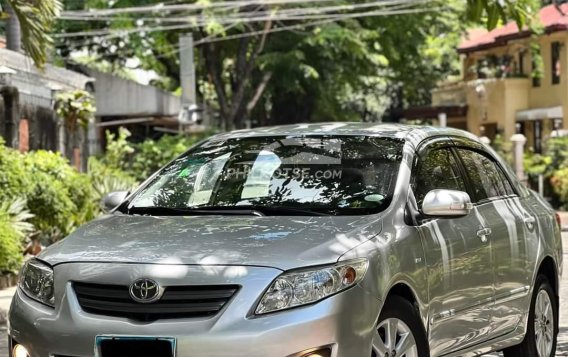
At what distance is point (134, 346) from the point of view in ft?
16.2

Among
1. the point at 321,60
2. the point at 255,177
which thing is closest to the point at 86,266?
the point at 255,177

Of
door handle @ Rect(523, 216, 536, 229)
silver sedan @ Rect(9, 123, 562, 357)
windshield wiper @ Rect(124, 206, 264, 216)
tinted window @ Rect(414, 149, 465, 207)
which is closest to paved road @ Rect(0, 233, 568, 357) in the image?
silver sedan @ Rect(9, 123, 562, 357)

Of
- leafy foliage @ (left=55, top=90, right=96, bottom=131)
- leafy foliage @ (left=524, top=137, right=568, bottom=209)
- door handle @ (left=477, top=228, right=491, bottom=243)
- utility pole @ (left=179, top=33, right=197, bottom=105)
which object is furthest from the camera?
leafy foliage @ (left=524, top=137, right=568, bottom=209)

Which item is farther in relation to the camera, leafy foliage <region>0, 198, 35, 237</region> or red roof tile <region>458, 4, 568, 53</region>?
red roof tile <region>458, 4, 568, 53</region>

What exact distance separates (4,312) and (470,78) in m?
39.1

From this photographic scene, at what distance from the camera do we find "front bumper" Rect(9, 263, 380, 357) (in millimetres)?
4805

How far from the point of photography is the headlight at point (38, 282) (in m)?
5.27

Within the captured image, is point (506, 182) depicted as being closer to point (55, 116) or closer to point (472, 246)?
point (472, 246)

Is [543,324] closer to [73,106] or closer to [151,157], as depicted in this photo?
[73,106]

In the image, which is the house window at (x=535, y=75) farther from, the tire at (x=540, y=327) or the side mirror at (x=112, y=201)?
the side mirror at (x=112, y=201)

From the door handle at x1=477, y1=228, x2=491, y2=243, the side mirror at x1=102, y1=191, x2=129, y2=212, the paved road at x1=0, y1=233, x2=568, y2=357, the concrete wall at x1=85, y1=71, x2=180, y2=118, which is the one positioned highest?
the concrete wall at x1=85, y1=71, x2=180, y2=118

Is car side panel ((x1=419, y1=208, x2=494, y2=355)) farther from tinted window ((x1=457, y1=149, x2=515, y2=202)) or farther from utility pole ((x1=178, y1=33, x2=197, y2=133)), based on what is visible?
utility pole ((x1=178, y1=33, x2=197, y2=133))

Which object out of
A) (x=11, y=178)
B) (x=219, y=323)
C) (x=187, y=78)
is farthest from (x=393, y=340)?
(x=187, y=78)

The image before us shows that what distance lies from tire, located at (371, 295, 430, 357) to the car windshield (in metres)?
0.59
